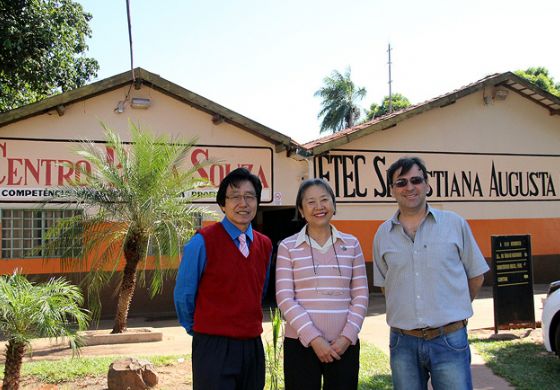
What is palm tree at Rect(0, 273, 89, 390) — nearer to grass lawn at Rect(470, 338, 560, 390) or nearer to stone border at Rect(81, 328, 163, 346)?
stone border at Rect(81, 328, 163, 346)

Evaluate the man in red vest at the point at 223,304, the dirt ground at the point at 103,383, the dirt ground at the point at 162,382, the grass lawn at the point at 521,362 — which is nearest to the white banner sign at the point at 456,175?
the grass lawn at the point at 521,362

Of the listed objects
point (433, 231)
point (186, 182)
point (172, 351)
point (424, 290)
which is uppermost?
point (186, 182)

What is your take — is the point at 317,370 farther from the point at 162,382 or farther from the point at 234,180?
the point at 162,382

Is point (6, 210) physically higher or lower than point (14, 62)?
lower

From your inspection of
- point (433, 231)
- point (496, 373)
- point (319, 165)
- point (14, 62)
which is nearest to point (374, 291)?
point (319, 165)

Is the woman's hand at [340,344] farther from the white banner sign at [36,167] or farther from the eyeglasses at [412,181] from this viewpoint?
the white banner sign at [36,167]

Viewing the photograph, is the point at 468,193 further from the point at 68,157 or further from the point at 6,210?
the point at 6,210

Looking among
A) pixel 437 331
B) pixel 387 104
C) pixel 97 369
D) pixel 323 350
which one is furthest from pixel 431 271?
pixel 387 104

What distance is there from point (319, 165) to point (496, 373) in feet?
21.8

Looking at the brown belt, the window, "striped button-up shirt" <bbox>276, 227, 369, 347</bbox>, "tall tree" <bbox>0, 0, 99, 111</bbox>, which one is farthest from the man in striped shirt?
"tall tree" <bbox>0, 0, 99, 111</bbox>

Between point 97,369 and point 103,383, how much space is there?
57cm

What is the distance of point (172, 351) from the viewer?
280 inches

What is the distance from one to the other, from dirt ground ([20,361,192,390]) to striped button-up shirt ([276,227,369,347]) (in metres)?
2.75

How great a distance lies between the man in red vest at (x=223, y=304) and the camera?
9.27ft
